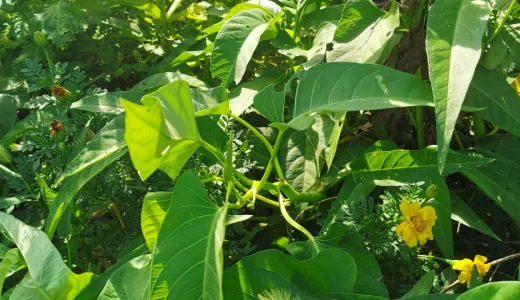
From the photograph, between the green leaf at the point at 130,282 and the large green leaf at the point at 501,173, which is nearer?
the green leaf at the point at 130,282

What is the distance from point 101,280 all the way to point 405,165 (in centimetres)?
49

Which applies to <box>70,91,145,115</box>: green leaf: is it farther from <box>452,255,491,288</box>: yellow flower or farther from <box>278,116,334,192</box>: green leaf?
<box>452,255,491,288</box>: yellow flower

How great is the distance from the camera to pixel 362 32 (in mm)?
1069

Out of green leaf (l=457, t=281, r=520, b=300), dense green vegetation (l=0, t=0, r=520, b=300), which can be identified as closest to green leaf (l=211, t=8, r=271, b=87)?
dense green vegetation (l=0, t=0, r=520, b=300)

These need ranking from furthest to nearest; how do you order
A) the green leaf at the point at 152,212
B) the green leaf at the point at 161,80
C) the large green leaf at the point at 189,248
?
the green leaf at the point at 161,80, the green leaf at the point at 152,212, the large green leaf at the point at 189,248

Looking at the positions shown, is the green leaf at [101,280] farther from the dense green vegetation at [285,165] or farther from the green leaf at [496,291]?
the green leaf at [496,291]

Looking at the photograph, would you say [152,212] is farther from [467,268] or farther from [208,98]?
[467,268]

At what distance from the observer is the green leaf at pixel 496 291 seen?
0.69 metres

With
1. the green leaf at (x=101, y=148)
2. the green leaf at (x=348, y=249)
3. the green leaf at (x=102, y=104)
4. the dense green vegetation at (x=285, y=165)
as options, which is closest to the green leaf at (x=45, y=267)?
the dense green vegetation at (x=285, y=165)

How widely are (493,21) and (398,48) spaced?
169 mm

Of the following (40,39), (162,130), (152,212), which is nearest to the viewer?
(162,130)

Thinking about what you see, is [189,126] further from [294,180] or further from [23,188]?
[23,188]

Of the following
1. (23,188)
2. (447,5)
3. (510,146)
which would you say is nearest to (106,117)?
(23,188)

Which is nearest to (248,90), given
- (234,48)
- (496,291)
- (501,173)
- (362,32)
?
(234,48)
